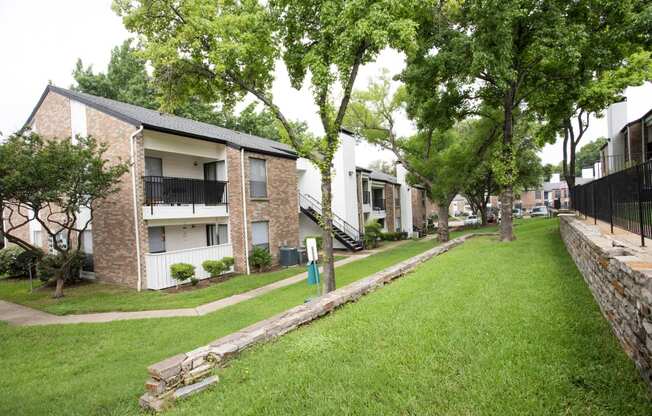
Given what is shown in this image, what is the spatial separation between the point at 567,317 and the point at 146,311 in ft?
32.4

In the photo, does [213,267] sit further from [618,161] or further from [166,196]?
[618,161]

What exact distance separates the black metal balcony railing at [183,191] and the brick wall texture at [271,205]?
65 cm

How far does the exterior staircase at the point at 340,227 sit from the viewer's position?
70.8 feet

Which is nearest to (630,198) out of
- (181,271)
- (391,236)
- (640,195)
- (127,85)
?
(640,195)

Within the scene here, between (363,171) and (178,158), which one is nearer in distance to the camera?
(178,158)

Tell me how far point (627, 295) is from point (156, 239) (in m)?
14.2

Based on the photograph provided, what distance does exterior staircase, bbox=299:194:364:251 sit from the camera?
70.8 feet

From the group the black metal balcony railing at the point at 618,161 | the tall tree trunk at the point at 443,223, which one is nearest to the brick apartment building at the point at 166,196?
the tall tree trunk at the point at 443,223

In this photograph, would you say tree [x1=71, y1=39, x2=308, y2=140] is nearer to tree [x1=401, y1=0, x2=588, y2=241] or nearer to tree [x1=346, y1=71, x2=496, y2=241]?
tree [x1=346, y1=71, x2=496, y2=241]

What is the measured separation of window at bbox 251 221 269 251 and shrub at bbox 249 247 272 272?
0.56m

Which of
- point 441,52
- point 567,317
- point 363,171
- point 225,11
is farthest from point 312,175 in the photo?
point 567,317

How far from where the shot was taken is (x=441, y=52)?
14266 mm

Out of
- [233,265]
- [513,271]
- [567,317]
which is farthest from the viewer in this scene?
[233,265]

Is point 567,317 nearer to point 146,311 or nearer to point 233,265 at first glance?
point 146,311
